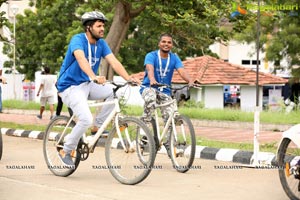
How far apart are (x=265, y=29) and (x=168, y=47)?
21797 mm

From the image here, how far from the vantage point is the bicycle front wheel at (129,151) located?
24.5 feet

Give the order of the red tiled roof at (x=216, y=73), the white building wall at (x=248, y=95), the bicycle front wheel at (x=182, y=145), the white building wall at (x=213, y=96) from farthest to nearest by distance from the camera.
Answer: the white building wall at (x=248, y=95) < the white building wall at (x=213, y=96) < the red tiled roof at (x=216, y=73) < the bicycle front wheel at (x=182, y=145)

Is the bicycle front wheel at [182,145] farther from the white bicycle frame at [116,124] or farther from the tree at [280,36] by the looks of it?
the tree at [280,36]

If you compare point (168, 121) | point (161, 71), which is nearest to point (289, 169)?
point (168, 121)

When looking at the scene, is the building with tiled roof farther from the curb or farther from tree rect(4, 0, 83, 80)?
the curb

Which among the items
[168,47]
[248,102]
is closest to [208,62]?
[248,102]

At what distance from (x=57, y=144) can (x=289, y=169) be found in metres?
3.05

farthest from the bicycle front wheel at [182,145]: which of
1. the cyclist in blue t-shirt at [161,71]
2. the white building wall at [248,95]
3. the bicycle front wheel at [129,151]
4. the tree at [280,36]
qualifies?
the white building wall at [248,95]

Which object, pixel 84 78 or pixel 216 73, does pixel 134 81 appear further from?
pixel 216 73

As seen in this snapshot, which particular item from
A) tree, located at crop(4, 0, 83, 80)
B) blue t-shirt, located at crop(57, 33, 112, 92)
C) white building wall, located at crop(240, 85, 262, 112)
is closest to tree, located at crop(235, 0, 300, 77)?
white building wall, located at crop(240, 85, 262, 112)

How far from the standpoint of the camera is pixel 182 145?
8.75 m

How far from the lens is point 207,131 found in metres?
16.8

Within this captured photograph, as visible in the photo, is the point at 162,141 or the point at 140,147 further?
the point at 162,141

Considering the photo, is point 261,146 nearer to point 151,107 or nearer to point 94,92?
point 151,107
